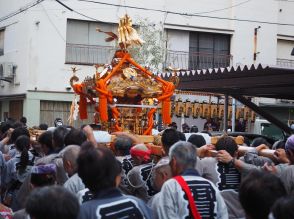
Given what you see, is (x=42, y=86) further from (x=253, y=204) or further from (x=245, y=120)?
(x=253, y=204)

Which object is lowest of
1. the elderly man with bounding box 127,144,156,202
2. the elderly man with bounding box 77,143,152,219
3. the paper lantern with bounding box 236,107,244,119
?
the elderly man with bounding box 127,144,156,202

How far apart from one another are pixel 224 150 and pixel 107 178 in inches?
75.9

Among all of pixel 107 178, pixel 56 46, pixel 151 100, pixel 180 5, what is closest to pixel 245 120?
pixel 180 5

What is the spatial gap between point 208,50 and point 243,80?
561 inches

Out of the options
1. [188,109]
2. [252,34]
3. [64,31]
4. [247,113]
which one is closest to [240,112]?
[247,113]

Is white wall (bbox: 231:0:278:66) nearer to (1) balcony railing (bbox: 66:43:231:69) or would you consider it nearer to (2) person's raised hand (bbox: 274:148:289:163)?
(1) balcony railing (bbox: 66:43:231:69)

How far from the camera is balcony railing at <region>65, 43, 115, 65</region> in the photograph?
23156 millimetres

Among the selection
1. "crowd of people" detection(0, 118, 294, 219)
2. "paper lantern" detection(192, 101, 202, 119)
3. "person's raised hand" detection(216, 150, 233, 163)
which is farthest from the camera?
"paper lantern" detection(192, 101, 202, 119)

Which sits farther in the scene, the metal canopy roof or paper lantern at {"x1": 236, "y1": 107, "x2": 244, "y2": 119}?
paper lantern at {"x1": 236, "y1": 107, "x2": 244, "y2": 119}

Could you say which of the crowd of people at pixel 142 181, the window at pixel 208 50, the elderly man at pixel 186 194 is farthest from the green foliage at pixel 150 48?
the elderly man at pixel 186 194

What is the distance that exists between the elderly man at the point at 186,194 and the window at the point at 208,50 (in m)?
21.0

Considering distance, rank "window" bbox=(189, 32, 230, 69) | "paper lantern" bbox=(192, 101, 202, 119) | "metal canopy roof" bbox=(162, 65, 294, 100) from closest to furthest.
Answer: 1. "metal canopy roof" bbox=(162, 65, 294, 100)
2. "paper lantern" bbox=(192, 101, 202, 119)
3. "window" bbox=(189, 32, 230, 69)

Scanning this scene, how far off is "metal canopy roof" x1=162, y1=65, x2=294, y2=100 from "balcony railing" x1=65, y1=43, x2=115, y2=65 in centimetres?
1039

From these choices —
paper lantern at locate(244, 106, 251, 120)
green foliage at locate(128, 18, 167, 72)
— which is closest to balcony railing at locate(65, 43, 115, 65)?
green foliage at locate(128, 18, 167, 72)
